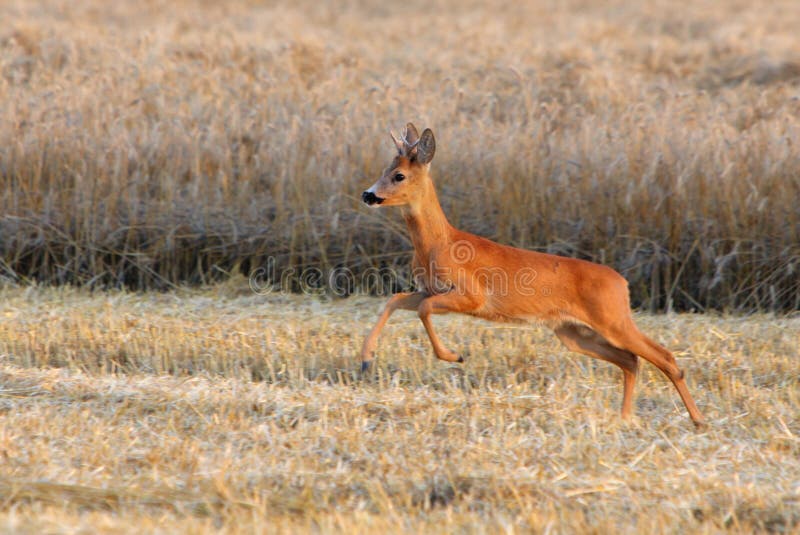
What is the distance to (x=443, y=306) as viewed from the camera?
253 inches

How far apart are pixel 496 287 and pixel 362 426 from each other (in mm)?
1310

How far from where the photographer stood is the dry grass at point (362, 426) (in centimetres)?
466

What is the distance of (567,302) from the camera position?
655 centimetres

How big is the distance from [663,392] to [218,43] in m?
11.6

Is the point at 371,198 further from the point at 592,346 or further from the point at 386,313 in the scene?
the point at 592,346

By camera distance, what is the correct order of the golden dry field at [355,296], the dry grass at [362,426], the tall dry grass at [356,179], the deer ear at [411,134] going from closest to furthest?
1. the dry grass at [362,426]
2. the golden dry field at [355,296]
3. the deer ear at [411,134]
4. the tall dry grass at [356,179]

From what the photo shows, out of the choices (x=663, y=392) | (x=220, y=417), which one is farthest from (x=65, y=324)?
(x=663, y=392)

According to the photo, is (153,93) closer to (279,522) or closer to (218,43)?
(218,43)

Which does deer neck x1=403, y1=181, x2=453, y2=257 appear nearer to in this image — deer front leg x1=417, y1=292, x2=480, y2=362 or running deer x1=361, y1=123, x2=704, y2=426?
running deer x1=361, y1=123, x2=704, y2=426

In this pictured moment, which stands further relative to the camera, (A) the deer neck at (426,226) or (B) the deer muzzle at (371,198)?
(A) the deer neck at (426,226)

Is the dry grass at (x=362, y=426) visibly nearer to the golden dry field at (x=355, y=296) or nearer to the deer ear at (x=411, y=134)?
the golden dry field at (x=355, y=296)

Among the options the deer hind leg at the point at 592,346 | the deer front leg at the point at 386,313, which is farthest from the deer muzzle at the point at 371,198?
the deer hind leg at the point at 592,346

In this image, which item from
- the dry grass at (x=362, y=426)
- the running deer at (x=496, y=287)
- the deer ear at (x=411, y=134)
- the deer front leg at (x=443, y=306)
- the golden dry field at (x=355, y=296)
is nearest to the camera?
the dry grass at (x=362, y=426)

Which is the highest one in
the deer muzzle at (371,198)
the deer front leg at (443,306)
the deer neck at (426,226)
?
the deer muzzle at (371,198)
